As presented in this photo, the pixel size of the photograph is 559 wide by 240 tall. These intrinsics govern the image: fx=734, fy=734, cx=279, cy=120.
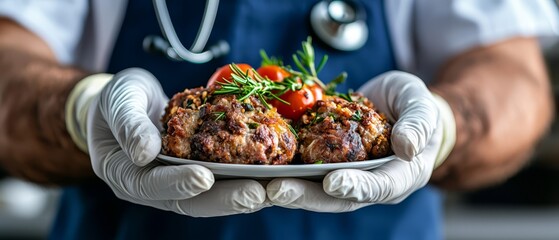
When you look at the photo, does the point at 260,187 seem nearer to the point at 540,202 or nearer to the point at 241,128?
the point at 241,128

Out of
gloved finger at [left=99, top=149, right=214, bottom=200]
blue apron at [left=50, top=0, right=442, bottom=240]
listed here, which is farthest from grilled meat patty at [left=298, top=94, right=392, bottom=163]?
blue apron at [left=50, top=0, right=442, bottom=240]

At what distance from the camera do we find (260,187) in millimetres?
690

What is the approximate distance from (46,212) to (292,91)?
1439 millimetres

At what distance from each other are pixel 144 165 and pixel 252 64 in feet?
1.29

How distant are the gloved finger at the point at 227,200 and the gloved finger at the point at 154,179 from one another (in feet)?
0.10

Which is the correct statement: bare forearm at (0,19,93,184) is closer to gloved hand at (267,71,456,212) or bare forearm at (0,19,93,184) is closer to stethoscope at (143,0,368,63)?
stethoscope at (143,0,368,63)

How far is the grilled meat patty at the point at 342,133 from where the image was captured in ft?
2.36

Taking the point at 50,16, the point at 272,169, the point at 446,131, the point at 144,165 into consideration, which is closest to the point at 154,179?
the point at 144,165

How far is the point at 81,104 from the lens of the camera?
3.11 feet

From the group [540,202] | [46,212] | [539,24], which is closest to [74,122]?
[539,24]

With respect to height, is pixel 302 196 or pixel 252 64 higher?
pixel 252 64

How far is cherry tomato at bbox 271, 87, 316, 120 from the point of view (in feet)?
2.61

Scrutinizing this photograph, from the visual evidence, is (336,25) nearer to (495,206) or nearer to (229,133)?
(229,133)

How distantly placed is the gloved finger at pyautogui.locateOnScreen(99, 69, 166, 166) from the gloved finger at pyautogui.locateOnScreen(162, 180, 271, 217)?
68mm
